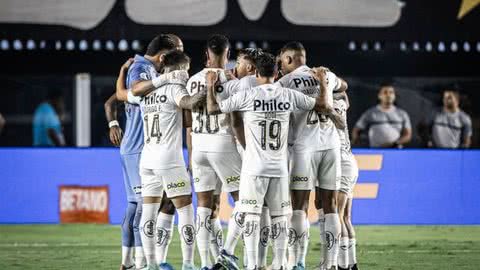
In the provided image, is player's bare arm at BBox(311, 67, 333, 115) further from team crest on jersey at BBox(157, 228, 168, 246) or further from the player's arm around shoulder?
team crest on jersey at BBox(157, 228, 168, 246)

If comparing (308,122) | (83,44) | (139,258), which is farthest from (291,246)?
(83,44)

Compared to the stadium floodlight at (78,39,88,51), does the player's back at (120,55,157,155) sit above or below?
below


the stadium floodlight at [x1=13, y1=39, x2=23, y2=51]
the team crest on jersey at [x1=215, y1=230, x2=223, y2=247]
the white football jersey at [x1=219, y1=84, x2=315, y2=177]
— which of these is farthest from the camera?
the stadium floodlight at [x1=13, y1=39, x2=23, y2=51]

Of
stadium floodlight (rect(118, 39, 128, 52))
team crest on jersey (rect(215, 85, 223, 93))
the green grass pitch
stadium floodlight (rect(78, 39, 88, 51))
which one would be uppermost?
stadium floodlight (rect(118, 39, 128, 52))

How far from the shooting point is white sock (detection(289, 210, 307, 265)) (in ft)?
37.6

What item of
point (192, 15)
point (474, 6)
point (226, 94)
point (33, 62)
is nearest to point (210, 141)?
point (226, 94)

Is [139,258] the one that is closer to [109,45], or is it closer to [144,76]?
[144,76]

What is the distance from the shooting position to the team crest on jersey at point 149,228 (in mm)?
11320

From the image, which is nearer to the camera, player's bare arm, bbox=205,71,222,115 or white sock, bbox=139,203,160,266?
player's bare arm, bbox=205,71,222,115

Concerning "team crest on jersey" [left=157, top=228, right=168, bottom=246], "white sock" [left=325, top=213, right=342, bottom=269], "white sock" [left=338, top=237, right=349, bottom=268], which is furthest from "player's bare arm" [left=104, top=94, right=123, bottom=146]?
"white sock" [left=338, top=237, right=349, bottom=268]

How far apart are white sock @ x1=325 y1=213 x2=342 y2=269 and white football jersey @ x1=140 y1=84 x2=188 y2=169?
1344 millimetres

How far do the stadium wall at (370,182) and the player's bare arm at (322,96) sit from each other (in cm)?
585

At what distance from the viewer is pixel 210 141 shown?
451 inches

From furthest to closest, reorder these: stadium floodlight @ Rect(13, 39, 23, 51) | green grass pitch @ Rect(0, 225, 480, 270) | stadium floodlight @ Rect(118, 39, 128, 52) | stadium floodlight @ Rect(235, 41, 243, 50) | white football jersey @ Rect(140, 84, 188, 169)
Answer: stadium floodlight @ Rect(235, 41, 243, 50)
stadium floodlight @ Rect(118, 39, 128, 52)
stadium floodlight @ Rect(13, 39, 23, 51)
green grass pitch @ Rect(0, 225, 480, 270)
white football jersey @ Rect(140, 84, 188, 169)
